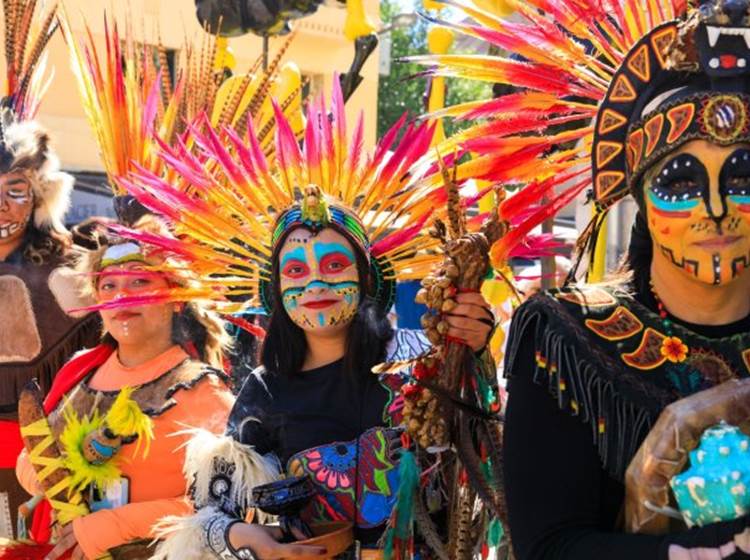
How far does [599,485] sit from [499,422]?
894mm

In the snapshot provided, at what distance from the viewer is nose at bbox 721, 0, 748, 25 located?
2047 mm

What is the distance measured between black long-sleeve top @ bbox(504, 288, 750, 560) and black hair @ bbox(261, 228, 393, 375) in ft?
4.71

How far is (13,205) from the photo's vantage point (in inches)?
216

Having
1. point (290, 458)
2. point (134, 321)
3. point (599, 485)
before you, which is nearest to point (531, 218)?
point (290, 458)

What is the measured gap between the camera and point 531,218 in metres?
3.09

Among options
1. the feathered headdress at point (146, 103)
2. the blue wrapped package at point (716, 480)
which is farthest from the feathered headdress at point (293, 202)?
the blue wrapped package at point (716, 480)

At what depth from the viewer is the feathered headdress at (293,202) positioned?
148 inches

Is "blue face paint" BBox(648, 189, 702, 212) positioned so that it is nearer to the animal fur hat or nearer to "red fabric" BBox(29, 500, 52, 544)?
"red fabric" BBox(29, 500, 52, 544)

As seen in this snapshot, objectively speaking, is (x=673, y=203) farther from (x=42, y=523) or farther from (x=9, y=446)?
(x=9, y=446)

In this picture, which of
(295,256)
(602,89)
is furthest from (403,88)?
(602,89)

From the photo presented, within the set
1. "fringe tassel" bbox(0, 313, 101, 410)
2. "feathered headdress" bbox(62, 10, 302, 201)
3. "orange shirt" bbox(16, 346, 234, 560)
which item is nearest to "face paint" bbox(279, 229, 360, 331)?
"orange shirt" bbox(16, 346, 234, 560)

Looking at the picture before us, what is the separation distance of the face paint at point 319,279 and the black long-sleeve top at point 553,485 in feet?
4.80

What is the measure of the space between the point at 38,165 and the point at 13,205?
9.1 inches

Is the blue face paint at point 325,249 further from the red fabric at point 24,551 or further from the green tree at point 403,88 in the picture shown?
the green tree at point 403,88
